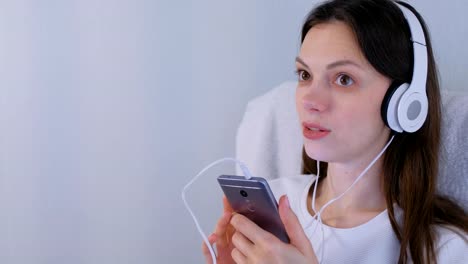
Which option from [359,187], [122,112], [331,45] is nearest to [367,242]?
[359,187]

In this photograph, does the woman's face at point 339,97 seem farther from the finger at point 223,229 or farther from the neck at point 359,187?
the finger at point 223,229

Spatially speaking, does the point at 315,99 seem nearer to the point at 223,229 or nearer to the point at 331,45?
the point at 331,45

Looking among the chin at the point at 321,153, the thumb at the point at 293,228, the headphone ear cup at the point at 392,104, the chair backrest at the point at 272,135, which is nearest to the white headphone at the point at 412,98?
the headphone ear cup at the point at 392,104

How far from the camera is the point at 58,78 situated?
1.34 m

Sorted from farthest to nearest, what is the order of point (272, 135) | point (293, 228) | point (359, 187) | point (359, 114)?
point (272, 135) < point (359, 187) < point (359, 114) < point (293, 228)

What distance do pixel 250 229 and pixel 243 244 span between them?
30mm

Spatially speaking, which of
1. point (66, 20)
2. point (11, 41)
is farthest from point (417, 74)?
point (11, 41)

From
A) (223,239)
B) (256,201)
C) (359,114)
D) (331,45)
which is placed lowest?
(223,239)

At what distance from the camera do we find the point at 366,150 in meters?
0.90

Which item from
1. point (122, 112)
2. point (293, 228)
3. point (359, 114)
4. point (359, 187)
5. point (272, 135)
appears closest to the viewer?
point (293, 228)

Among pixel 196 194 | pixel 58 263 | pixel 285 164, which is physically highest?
pixel 285 164

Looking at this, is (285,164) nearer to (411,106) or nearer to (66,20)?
(411,106)

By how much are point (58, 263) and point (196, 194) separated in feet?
1.33

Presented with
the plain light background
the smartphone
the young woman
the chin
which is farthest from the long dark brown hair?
the plain light background
